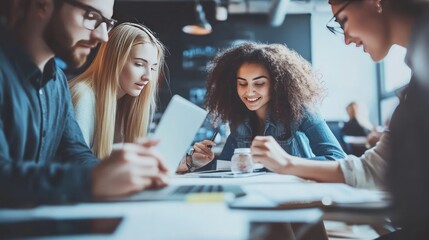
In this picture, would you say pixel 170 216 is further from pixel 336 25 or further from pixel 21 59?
pixel 336 25

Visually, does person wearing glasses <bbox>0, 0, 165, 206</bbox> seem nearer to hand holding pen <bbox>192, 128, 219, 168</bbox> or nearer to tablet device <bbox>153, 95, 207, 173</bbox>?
tablet device <bbox>153, 95, 207, 173</bbox>

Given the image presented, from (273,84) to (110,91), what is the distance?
406 mm

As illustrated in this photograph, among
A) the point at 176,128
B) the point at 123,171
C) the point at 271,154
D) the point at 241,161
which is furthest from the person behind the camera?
the point at 241,161

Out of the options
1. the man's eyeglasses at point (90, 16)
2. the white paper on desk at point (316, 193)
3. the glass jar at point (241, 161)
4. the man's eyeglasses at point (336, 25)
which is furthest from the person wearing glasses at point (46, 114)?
the man's eyeglasses at point (336, 25)

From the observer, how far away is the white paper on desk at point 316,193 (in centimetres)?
66

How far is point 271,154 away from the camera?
2.71 ft

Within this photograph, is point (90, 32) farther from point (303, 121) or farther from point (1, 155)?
point (303, 121)

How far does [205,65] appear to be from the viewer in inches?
45.1

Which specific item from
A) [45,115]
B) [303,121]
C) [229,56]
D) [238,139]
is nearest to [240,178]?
[238,139]

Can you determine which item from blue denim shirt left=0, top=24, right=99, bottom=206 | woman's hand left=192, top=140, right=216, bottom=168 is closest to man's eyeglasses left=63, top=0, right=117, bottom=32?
blue denim shirt left=0, top=24, right=99, bottom=206

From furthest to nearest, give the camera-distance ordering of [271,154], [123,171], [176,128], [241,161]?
[241,161] → [271,154] → [176,128] → [123,171]

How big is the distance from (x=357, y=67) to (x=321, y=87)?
100mm

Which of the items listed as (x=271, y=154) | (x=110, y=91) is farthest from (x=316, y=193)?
(x=110, y=91)

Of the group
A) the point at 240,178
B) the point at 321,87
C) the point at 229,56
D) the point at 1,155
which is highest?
the point at 229,56
